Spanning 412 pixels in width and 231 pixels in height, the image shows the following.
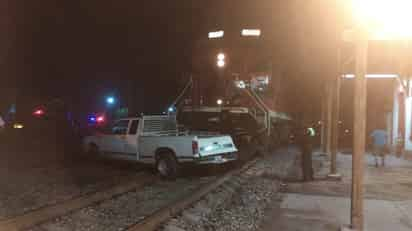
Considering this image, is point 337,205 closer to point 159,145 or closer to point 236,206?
point 236,206

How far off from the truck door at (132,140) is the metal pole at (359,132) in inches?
294

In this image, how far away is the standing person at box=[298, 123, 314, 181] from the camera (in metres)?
10.1

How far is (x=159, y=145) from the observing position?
36.3 feet

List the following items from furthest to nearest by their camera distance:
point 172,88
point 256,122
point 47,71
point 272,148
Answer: point 172,88, point 47,71, point 272,148, point 256,122

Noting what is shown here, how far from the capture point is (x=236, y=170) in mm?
12086

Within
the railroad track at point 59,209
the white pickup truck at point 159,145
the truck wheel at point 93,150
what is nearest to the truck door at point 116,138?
the white pickup truck at point 159,145

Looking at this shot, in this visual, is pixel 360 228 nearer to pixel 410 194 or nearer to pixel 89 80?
pixel 410 194

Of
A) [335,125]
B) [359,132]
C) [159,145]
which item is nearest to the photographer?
[359,132]

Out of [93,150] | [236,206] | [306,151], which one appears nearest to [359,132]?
[236,206]

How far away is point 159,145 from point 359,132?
6509 millimetres

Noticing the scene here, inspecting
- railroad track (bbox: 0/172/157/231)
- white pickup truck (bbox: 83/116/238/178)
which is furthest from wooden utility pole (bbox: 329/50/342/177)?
railroad track (bbox: 0/172/157/231)

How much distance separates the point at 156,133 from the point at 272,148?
8339 mm

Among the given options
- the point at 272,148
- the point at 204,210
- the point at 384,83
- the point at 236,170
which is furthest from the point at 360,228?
the point at 384,83

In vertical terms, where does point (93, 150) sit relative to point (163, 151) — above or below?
below
